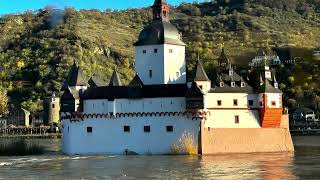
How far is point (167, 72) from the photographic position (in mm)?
76000

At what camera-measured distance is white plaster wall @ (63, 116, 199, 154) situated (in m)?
69.5

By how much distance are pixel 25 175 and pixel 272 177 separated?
1744 cm

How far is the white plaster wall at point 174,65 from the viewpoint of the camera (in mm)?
75812

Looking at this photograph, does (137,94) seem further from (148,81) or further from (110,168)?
(110,168)

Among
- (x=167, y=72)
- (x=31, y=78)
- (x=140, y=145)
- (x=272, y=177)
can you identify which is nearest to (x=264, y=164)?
(x=272, y=177)

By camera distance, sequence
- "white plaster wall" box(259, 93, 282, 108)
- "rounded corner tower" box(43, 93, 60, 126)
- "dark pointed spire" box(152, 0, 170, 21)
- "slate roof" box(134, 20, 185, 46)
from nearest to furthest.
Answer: "white plaster wall" box(259, 93, 282, 108) → "slate roof" box(134, 20, 185, 46) → "dark pointed spire" box(152, 0, 170, 21) → "rounded corner tower" box(43, 93, 60, 126)

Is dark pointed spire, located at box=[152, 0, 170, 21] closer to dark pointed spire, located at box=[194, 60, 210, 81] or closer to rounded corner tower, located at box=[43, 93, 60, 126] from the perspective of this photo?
dark pointed spire, located at box=[194, 60, 210, 81]

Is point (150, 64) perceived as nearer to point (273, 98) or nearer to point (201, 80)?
point (201, 80)

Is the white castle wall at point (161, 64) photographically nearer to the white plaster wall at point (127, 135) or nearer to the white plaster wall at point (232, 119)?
the white plaster wall at point (127, 135)

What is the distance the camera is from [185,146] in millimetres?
69250

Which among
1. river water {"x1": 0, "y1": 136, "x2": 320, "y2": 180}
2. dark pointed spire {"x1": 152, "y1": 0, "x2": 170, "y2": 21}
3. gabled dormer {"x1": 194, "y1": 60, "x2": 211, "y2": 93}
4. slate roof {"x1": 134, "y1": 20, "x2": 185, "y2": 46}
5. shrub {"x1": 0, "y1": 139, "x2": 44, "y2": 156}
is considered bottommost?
river water {"x1": 0, "y1": 136, "x2": 320, "y2": 180}

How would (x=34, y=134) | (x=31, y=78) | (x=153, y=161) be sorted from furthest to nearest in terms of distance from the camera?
1. (x=31, y=78)
2. (x=34, y=134)
3. (x=153, y=161)

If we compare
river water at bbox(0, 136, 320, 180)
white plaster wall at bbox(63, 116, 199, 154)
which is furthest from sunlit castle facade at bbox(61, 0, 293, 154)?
river water at bbox(0, 136, 320, 180)

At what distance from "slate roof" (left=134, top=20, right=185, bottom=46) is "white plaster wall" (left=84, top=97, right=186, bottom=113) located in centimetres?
802
